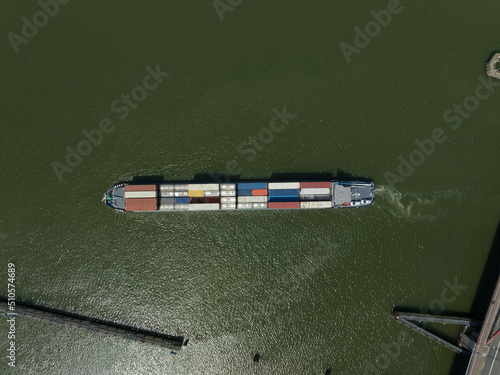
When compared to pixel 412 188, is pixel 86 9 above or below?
above

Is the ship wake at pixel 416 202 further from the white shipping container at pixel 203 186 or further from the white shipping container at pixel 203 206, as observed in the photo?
the white shipping container at pixel 203 206

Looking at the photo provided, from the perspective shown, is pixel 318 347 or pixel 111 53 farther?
pixel 111 53

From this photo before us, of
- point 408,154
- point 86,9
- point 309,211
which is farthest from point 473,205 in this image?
point 86,9

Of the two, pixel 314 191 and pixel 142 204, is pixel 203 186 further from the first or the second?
pixel 314 191

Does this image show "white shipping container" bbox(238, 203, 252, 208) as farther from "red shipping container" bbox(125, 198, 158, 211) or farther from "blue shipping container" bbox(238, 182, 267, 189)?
"red shipping container" bbox(125, 198, 158, 211)

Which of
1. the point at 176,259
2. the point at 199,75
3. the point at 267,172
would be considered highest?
the point at 199,75

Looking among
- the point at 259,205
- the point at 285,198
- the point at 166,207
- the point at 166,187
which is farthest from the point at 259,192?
the point at 166,207

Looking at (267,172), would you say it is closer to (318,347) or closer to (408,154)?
(408,154)
